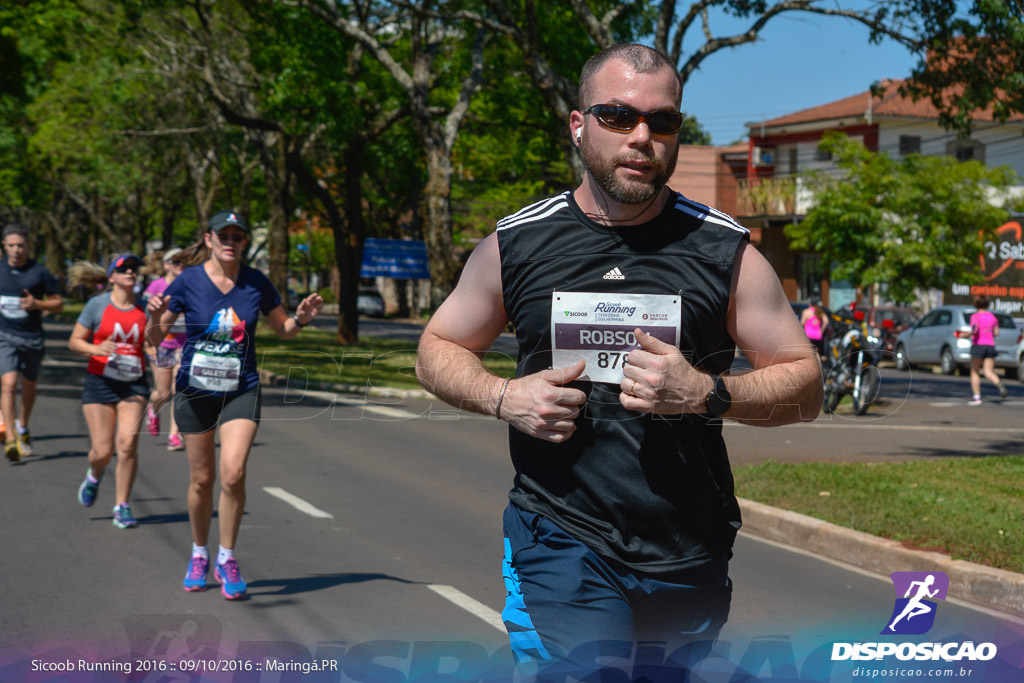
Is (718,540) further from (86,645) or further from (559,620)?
(86,645)

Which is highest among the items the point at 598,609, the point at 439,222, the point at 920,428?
the point at 439,222

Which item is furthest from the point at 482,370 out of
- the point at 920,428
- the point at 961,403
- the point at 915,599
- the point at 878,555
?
the point at 961,403

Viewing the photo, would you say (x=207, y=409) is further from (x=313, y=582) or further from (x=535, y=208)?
(x=535, y=208)

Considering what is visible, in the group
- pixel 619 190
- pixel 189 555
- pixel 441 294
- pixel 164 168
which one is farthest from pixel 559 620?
pixel 164 168

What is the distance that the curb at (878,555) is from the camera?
659cm

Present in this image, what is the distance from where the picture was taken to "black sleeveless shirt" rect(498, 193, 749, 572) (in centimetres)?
279

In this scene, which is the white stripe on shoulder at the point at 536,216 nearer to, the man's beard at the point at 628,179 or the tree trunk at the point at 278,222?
the man's beard at the point at 628,179

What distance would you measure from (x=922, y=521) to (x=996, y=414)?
34.3ft

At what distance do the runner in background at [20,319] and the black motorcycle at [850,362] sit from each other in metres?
10.0

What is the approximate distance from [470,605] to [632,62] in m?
3.95

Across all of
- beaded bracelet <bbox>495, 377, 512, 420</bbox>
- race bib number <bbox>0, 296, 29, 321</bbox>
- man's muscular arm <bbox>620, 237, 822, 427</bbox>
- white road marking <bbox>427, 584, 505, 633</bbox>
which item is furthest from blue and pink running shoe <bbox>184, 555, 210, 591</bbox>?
race bib number <bbox>0, 296, 29, 321</bbox>

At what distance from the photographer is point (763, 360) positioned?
2.91m

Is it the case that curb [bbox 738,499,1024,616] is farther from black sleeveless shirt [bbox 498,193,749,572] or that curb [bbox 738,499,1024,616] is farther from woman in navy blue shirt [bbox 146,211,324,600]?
black sleeveless shirt [bbox 498,193,749,572]

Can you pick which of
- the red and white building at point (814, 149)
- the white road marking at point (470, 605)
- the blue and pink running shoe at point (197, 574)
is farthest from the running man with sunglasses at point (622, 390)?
the red and white building at point (814, 149)
